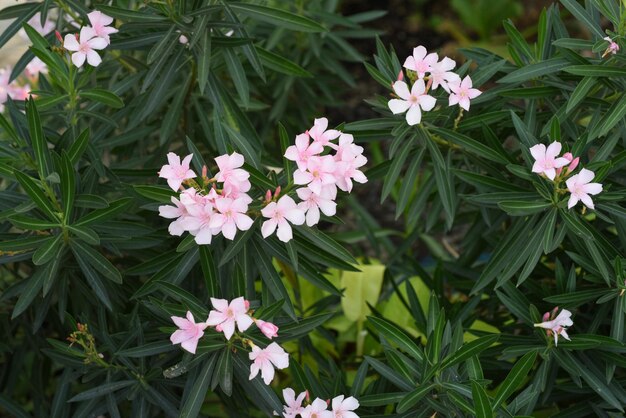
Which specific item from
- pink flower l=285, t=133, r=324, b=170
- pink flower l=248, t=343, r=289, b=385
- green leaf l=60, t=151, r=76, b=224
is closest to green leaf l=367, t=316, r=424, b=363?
pink flower l=248, t=343, r=289, b=385

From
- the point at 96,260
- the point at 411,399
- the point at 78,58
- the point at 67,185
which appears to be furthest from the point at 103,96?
the point at 411,399

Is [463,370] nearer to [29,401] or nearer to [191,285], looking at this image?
[191,285]

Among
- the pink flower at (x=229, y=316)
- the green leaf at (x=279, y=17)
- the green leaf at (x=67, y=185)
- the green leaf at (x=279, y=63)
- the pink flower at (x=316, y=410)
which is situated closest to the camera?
the pink flower at (x=229, y=316)

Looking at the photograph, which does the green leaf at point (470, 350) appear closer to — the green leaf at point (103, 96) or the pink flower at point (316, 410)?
the pink flower at point (316, 410)

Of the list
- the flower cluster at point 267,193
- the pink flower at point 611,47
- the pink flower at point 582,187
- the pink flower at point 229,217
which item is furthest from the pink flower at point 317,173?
the pink flower at point 611,47

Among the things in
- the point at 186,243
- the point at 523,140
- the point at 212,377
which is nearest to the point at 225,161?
the point at 186,243

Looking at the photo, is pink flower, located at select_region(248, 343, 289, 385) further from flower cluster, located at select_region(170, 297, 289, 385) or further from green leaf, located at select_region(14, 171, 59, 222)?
green leaf, located at select_region(14, 171, 59, 222)

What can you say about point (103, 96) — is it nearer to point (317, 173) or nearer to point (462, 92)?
point (317, 173)
